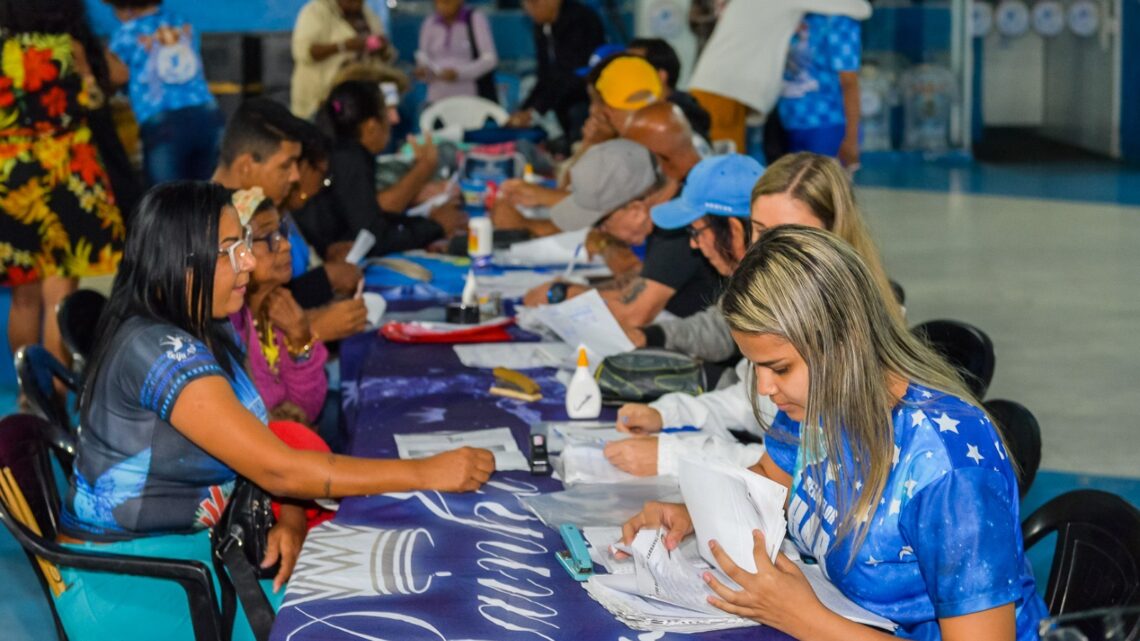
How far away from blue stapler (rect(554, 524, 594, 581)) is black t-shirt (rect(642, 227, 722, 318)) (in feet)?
4.88

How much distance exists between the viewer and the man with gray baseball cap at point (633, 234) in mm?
3594

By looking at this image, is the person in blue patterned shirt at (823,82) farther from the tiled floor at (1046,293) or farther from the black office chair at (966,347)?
the black office chair at (966,347)

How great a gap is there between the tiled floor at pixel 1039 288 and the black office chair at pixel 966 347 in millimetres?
806

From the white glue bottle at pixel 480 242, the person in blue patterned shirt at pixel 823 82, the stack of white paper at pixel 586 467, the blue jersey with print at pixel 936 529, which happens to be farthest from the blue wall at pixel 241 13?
the blue jersey with print at pixel 936 529

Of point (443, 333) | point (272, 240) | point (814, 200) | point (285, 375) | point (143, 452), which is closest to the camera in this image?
point (143, 452)

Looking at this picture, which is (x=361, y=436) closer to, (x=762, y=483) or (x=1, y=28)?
(x=762, y=483)

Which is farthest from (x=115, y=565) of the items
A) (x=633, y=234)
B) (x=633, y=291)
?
(x=633, y=234)

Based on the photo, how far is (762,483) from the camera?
1.72 metres

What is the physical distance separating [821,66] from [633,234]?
2.07 metres

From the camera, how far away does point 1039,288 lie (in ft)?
24.2

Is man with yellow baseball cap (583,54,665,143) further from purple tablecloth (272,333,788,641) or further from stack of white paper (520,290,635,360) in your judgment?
purple tablecloth (272,333,788,641)

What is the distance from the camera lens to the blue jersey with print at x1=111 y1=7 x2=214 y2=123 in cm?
705

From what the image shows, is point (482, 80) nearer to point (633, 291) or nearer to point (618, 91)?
point (618, 91)

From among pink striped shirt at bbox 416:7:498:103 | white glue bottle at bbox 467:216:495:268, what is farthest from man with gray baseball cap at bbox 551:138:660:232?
pink striped shirt at bbox 416:7:498:103
